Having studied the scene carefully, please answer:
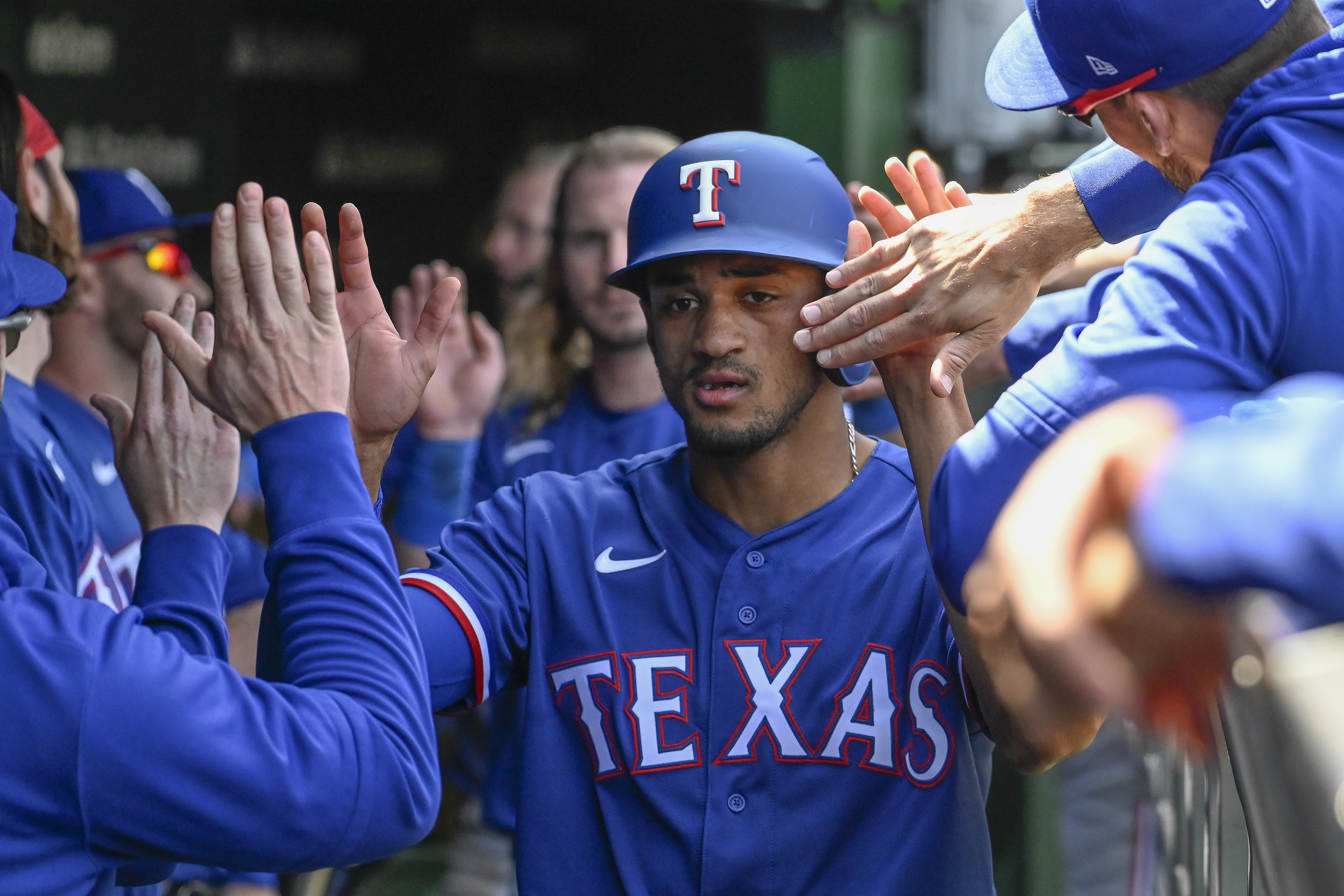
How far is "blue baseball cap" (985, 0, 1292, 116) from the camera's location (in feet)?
5.63

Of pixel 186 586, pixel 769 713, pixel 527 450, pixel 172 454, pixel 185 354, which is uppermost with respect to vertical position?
pixel 527 450

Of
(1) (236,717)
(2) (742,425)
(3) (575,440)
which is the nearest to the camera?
(1) (236,717)

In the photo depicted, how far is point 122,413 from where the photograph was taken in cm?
222

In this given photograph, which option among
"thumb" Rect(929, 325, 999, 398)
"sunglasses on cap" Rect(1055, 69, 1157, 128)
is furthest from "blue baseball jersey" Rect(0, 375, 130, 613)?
"sunglasses on cap" Rect(1055, 69, 1157, 128)

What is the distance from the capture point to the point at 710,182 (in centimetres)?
243

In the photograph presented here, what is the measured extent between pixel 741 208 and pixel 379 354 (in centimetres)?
69

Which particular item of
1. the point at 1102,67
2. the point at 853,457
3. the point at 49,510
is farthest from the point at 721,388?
the point at 49,510

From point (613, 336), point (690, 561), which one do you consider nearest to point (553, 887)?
point (690, 561)

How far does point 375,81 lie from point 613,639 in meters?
A: 3.87

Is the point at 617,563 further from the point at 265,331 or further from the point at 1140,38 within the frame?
the point at 1140,38

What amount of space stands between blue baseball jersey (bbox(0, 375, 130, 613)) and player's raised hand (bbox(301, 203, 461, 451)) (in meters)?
0.65

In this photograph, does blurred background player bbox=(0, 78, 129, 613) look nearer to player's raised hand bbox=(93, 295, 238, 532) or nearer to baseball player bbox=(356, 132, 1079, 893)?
player's raised hand bbox=(93, 295, 238, 532)

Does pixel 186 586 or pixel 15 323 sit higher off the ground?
pixel 15 323

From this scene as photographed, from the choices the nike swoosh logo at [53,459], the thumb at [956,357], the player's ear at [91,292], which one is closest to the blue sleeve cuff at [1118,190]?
the thumb at [956,357]
